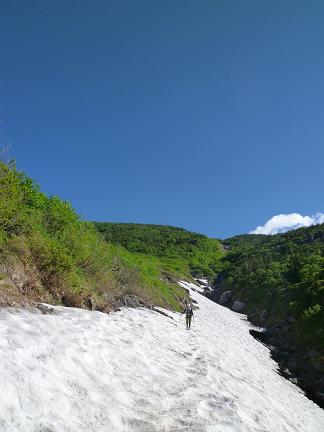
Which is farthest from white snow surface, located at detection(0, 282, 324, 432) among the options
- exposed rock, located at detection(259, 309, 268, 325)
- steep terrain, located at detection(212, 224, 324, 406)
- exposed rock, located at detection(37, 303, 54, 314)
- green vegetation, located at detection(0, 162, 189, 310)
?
exposed rock, located at detection(259, 309, 268, 325)

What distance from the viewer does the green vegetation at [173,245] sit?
5463 inches

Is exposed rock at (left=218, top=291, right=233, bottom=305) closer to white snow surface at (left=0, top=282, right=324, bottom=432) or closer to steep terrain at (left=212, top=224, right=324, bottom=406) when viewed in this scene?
steep terrain at (left=212, top=224, right=324, bottom=406)

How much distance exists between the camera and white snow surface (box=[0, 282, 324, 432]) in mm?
7008

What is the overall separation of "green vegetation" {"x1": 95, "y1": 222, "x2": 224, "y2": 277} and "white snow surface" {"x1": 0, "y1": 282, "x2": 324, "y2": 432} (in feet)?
366

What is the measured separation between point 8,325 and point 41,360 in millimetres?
1957

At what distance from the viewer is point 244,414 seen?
9367 millimetres

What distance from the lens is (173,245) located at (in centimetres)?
16425

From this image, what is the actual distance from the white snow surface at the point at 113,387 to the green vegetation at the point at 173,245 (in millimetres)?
111526

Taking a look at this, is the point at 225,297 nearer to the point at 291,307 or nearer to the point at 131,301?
the point at 291,307

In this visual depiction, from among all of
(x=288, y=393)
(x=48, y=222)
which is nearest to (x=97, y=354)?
(x=288, y=393)

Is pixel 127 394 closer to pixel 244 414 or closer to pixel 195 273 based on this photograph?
pixel 244 414

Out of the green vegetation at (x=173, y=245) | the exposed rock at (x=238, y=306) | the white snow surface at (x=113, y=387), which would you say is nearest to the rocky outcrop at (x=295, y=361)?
the white snow surface at (x=113, y=387)

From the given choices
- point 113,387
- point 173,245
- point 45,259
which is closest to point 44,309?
point 45,259

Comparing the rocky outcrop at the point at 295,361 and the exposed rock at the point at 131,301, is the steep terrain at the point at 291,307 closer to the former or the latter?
the rocky outcrop at the point at 295,361
